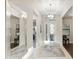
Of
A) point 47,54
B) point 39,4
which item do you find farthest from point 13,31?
point 39,4

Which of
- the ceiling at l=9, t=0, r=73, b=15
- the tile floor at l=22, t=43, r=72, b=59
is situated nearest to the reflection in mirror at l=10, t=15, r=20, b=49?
the ceiling at l=9, t=0, r=73, b=15

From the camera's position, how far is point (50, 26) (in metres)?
15.7

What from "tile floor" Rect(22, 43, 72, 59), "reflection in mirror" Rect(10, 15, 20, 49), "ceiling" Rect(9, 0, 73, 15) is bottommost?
"tile floor" Rect(22, 43, 72, 59)

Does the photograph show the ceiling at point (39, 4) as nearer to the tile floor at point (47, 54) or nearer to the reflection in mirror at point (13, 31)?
the reflection in mirror at point (13, 31)

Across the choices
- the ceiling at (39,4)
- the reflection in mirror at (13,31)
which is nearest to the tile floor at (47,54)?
the reflection in mirror at (13,31)

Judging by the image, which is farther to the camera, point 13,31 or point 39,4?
point 39,4

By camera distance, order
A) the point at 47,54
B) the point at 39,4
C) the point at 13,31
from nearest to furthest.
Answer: the point at 13,31 < the point at 47,54 < the point at 39,4

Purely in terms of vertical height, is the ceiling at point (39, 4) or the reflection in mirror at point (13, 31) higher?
the ceiling at point (39, 4)

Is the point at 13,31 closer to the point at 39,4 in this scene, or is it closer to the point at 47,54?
the point at 47,54

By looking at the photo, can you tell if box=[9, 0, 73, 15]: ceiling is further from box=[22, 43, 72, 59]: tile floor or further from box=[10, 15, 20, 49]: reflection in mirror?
box=[22, 43, 72, 59]: tile floor
